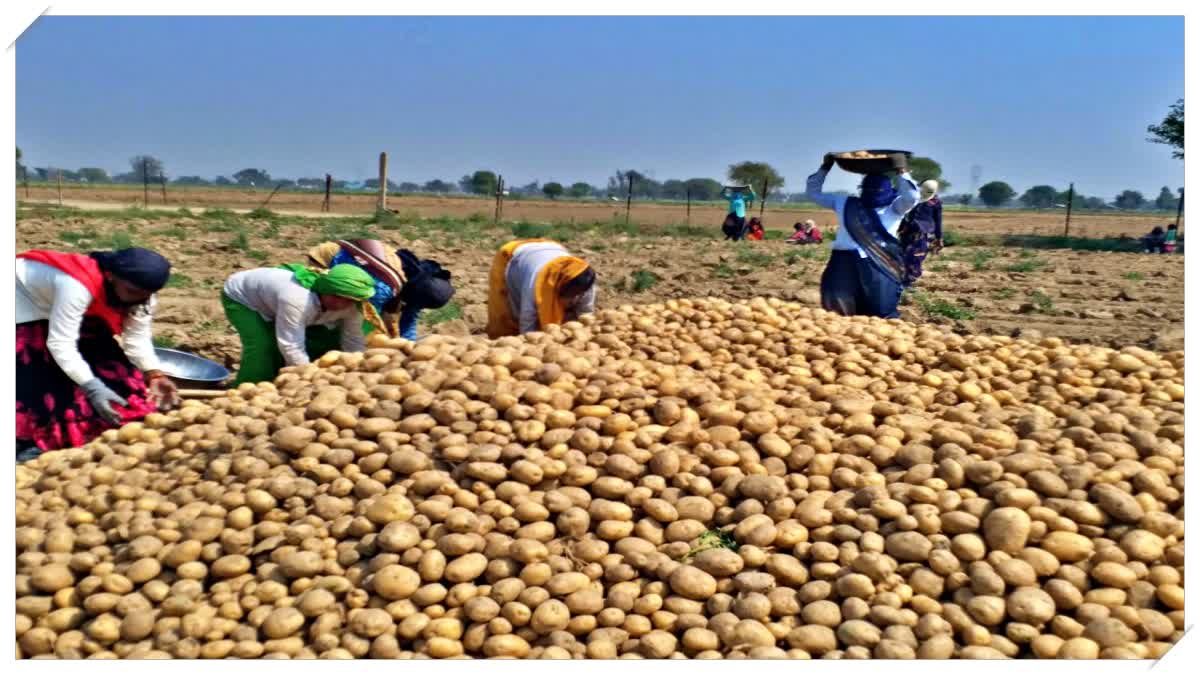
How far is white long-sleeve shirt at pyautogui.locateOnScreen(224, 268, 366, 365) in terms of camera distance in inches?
169

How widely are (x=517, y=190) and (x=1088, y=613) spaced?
64792 mm

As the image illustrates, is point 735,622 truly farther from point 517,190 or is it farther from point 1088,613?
Answer: point 517,190

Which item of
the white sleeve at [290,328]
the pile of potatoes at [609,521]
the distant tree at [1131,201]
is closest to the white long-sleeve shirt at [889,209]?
the pile of potatoes at [609,521]

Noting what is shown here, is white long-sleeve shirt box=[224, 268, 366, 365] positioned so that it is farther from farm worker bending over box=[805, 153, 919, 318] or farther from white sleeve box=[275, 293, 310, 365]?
farm worker bending over box=[805, 153, 919, 318]

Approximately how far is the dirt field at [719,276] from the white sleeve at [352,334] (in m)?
1.72

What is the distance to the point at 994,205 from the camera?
60.1 m

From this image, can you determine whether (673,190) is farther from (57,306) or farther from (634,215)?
(57,306)

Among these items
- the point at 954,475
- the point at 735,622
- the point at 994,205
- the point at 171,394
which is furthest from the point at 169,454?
the point at 994,205

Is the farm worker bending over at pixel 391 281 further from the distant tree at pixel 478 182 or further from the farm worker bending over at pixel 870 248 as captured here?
the distant tree at pixel 478 182

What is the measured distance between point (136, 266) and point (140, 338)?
1.66ft

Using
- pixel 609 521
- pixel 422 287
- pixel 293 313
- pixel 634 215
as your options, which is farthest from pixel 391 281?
pixel 634 215

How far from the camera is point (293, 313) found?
4.29m

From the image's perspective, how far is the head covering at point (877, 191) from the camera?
17.9 ft

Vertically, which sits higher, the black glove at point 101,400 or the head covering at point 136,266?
the head covering at point 136,266
